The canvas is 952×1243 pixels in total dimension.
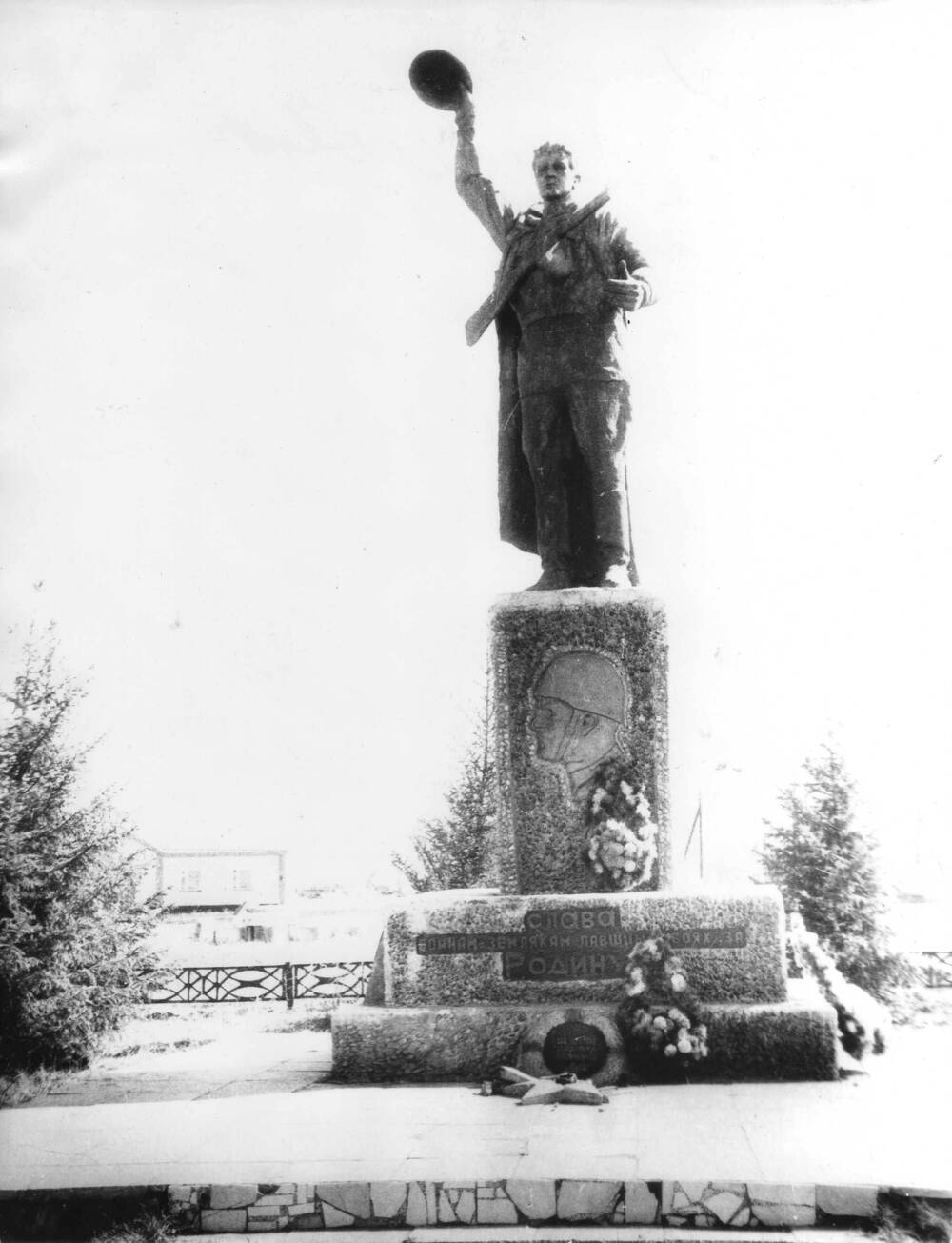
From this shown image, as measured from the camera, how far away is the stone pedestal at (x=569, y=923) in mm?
5559

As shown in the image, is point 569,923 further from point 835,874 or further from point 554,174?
point 835,874

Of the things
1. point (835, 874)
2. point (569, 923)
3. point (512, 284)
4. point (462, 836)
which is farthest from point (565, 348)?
point (462, 836)

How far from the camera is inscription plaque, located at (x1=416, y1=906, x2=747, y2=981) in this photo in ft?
18.9

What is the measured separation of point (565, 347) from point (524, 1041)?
3812 mm

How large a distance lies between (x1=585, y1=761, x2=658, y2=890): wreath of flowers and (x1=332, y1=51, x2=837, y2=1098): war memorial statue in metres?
0.01

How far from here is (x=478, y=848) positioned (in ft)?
41.8

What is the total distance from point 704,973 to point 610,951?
48 cm

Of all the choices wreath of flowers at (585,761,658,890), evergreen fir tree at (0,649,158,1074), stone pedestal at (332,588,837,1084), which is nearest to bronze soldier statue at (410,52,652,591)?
stone pedestal at (332,588,837,1084)

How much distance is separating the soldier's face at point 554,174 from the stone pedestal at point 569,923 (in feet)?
7.66

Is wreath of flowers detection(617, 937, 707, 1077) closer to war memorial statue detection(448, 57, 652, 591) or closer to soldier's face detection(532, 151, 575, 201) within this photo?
war memorial statue detection(448, 57, 652, 591)

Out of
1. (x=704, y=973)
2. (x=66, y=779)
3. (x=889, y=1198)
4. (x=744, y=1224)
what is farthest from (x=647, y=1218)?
(x=66, y=779)

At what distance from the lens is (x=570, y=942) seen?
584 cm

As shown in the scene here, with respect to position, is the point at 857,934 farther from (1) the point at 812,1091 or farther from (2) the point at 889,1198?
(2) the point at 889,1198

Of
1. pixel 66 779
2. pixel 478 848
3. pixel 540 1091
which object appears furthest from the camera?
pixel 478 848
